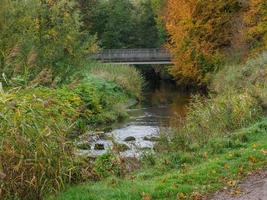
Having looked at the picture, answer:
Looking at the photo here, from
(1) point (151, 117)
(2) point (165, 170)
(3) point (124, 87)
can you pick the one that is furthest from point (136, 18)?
(2) point (165, 170)

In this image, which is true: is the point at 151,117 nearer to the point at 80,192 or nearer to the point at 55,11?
the point at 55,11

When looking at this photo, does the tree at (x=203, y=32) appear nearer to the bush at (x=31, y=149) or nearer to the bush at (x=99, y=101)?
the bush at (x=99, y=101)

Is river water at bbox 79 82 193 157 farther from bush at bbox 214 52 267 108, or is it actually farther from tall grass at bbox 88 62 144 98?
bush at bbox 214 52 267 108


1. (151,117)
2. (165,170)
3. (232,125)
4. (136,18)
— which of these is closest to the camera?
(165,170)

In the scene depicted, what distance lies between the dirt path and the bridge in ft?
118

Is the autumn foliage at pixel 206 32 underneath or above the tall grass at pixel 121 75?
above

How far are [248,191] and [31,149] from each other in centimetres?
358

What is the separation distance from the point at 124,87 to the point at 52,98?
23.6 meters

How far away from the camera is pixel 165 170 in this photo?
11.0 m

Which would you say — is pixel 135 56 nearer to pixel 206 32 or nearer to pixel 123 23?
pixel 123 23

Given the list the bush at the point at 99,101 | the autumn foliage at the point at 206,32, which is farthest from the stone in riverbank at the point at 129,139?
the autumn foliage at the point at 206,32

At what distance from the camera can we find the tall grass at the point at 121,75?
3338cm

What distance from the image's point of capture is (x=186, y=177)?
990 centimetres

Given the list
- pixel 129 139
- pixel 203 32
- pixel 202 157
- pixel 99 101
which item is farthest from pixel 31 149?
pixel 203 32
